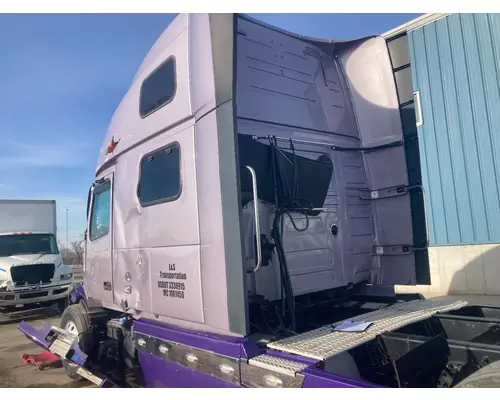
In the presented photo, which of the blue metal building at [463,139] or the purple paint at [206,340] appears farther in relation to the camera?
the blue metal building at [463,139]

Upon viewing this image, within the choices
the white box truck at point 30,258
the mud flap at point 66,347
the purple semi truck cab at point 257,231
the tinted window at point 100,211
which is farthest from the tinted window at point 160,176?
the white box truck at point 30,258

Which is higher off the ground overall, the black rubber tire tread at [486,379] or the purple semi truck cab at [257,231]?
the purple semi truck cab at [257,231]

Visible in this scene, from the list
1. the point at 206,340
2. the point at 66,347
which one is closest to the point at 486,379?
the point at 206,340

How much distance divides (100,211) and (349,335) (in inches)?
129

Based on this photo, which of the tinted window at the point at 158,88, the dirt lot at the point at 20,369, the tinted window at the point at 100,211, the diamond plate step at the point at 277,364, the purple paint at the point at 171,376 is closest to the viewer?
the diamond plate step at the point at 277,364

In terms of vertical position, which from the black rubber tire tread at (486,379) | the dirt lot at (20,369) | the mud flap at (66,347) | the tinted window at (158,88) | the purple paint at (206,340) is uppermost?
the tinted window at (158,88)

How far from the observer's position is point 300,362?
2502mm

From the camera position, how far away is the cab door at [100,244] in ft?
15.0

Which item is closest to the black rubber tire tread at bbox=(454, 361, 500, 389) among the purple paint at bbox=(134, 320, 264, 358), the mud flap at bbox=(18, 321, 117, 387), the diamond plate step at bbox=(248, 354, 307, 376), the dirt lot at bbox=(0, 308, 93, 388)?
the diamond plate step at bbox=(248, 354, 307, 376)

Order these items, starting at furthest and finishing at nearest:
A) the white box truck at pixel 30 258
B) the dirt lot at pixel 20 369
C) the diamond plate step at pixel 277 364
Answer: the white box truck at pixel 30 258
the dirt lot at pixel 20 369
the diamond plate step at pixel 277 364

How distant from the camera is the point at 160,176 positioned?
144 inches

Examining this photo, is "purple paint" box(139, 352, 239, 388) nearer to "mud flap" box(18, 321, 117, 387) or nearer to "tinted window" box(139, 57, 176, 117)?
"mud flap" box(18, 321, 117, 387)

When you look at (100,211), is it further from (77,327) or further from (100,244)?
(77,327)

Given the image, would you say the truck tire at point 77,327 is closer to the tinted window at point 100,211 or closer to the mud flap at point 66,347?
the mud flap at point 66,347
